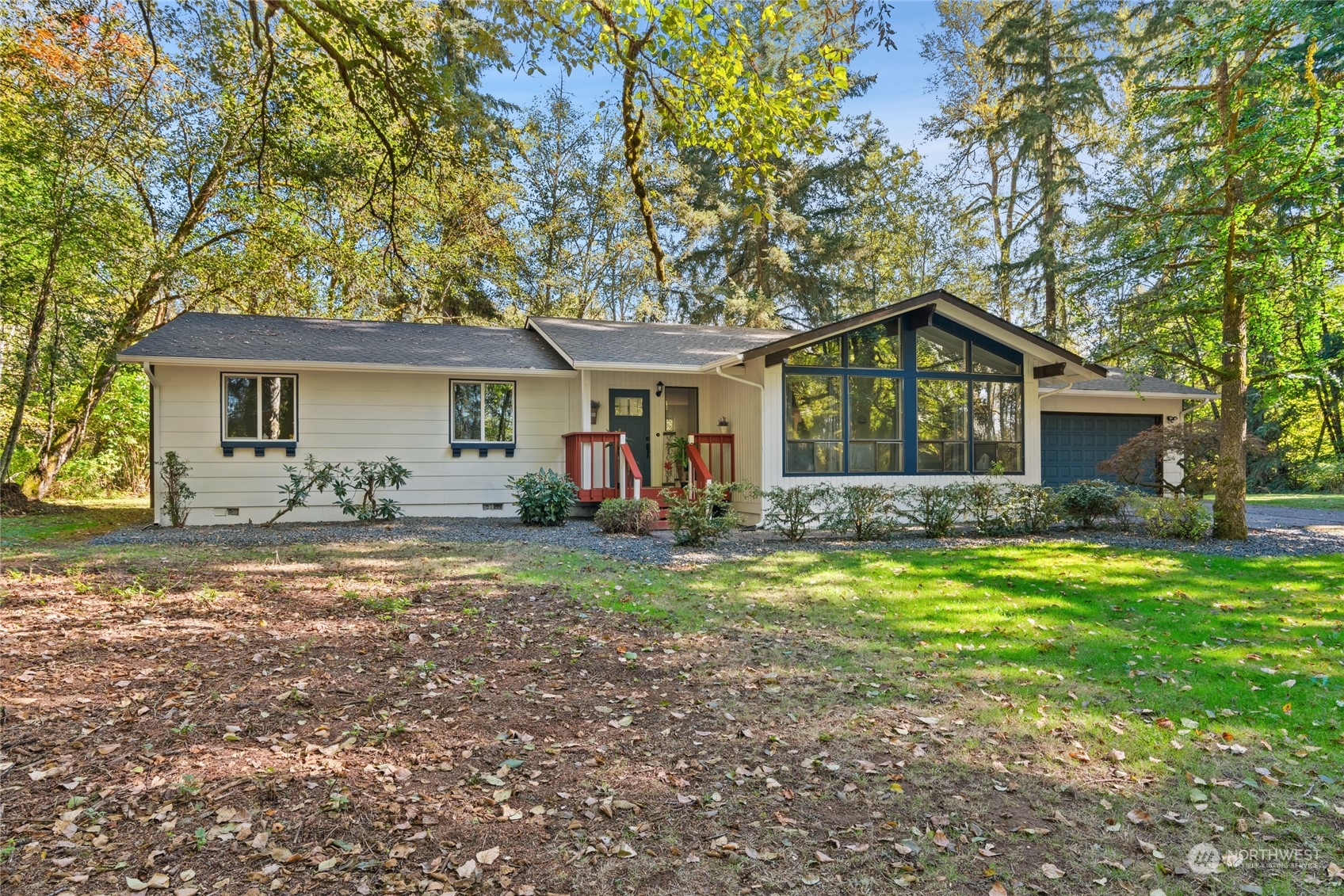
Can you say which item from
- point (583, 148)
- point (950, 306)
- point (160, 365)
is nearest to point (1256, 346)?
A: point (950, 306)

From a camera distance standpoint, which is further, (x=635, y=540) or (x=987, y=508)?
(x=987, y=508)

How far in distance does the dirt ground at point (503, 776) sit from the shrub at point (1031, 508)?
719cm

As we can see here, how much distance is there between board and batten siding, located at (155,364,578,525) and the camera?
10.9 metres

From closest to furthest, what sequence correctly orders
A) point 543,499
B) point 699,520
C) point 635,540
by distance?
point 699,520
point 635,540
point 543,499

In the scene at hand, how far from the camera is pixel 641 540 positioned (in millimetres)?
9672

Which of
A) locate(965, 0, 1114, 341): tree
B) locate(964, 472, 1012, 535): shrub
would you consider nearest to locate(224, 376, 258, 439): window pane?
locate(964, 472, 1012, 535): shrub

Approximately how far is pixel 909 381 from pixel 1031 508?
9.20 feet

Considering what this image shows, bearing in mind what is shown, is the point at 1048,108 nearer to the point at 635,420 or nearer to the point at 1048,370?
the point at 1048,370

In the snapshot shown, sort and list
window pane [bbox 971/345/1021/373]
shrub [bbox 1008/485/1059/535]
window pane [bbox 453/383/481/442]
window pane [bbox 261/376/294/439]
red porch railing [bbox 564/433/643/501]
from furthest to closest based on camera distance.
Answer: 1. window pane [bbox 971/345/1021/373]
2. window pane [bbox 453/383/481/442]
3. red porch railing [bbox 564/433/643/501]
4. window pane [bbox 261/376/294/439]
5. shrub [bbox 1008/485/1059/535]

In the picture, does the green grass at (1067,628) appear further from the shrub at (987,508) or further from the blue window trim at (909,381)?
the blue window trim at (909,381)

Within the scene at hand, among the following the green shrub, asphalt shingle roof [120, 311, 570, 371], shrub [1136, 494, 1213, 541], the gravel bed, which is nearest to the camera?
the gravel bed

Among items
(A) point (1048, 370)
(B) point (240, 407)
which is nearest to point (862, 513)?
(A) point (1048, 370)

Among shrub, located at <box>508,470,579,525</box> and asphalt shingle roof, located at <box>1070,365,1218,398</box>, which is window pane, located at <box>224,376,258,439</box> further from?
asphalt shingle roof, located at <box>1070,365,1218,398</box>

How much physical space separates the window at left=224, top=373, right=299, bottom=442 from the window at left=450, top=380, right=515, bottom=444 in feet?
8.14
